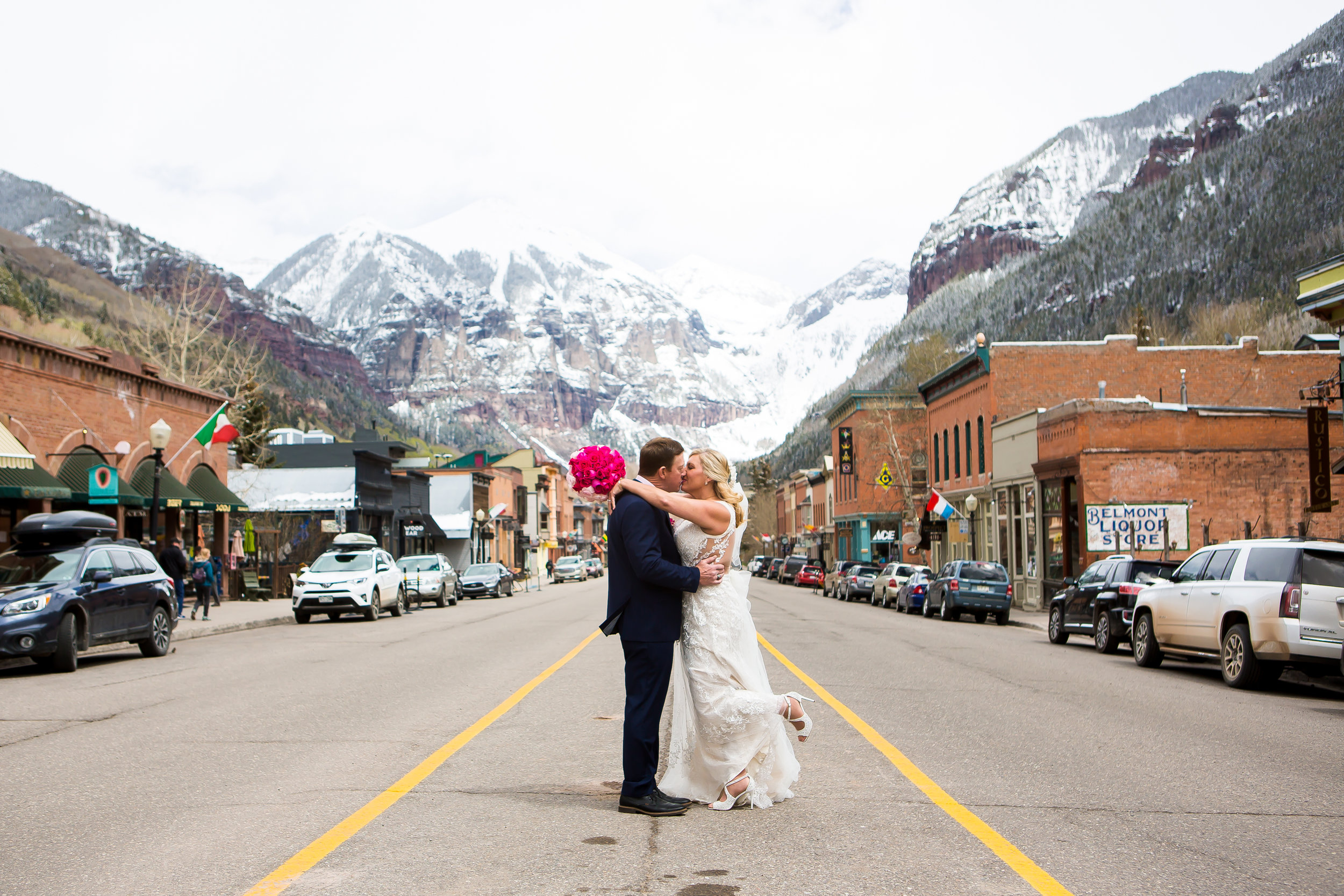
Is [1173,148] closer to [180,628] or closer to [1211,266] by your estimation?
[1211,266]

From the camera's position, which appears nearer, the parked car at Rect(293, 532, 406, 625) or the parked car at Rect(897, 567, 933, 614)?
the parked car at Rect(293, 532, 406, 625)

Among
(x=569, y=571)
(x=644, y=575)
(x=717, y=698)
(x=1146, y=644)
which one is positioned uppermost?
(x=644, y=575)

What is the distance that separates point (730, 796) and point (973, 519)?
44256 millimetres

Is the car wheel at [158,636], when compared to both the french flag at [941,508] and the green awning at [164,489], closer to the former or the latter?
the green awning at [164,489]

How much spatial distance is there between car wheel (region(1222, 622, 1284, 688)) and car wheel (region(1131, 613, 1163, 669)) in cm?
197

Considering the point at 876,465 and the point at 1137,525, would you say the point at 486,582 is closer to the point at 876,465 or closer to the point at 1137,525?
the point at 1137,525

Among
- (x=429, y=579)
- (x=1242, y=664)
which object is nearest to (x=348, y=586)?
(x=429, y=579)

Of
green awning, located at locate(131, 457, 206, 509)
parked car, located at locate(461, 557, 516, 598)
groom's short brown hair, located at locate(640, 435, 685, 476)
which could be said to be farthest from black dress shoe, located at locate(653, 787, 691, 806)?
parked car, located at locate(461, 557, 516, 598)

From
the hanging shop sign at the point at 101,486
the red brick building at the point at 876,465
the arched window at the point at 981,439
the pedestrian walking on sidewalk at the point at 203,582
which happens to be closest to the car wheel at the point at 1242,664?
the pedestrian walking on sidewalk at the point at 203,582

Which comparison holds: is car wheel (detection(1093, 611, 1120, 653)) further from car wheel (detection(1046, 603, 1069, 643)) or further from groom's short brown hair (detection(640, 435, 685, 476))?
groom's short brown hair (detection(640, 435, 685, 476))

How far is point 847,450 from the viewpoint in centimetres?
7556

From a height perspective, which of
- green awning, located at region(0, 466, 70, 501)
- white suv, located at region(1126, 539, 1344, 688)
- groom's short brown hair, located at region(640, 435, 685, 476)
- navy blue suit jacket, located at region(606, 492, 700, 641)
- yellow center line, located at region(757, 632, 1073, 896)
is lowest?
yellow center line, located at region(757, 632, 1073, 896)

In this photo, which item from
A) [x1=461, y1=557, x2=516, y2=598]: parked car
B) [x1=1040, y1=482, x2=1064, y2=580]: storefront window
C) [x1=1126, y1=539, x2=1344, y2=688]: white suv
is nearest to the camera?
[x1=1126, y1=539, x2=1344, y2=688]: white suv

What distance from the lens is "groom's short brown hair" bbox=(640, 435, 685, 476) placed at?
6.76 metres
